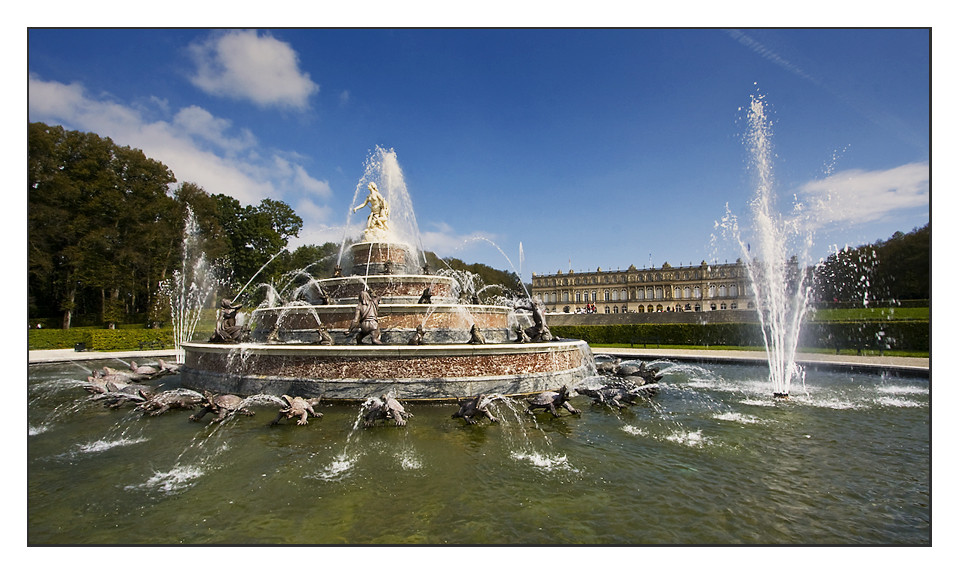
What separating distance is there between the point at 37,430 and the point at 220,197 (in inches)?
1975

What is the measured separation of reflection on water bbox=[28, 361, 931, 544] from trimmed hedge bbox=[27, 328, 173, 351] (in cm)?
2229

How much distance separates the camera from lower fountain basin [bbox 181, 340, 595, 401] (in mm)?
10344

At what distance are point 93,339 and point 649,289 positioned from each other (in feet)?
357

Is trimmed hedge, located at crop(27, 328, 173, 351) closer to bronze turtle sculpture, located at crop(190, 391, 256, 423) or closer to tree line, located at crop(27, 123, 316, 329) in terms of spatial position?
tree line, located at crop(27, 123, 316, 329)

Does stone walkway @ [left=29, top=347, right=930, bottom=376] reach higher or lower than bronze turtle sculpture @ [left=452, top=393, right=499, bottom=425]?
lower

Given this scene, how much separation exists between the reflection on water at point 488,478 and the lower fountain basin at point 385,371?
675 mm

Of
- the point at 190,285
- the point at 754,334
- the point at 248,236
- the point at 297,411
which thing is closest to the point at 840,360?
the point at 754,334

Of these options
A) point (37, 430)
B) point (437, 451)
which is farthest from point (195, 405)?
point (437, 451)

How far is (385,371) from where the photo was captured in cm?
1040

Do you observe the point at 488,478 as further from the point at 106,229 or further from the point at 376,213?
the point at 106,229

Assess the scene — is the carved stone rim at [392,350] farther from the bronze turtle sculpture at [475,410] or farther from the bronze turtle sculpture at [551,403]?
the bronze turtle sculpture at [475,410]

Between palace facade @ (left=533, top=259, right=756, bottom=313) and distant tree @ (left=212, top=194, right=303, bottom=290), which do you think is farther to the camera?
palace facade @ (left=533, top=259, right=756, bottom=313)

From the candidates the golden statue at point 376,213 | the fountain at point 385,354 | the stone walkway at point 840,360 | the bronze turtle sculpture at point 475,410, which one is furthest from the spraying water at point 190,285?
the stone walkway at point 840,360

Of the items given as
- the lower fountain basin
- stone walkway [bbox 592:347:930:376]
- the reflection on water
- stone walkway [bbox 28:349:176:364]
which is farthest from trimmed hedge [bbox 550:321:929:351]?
stone walkway [bbox 28:349:176:364]
